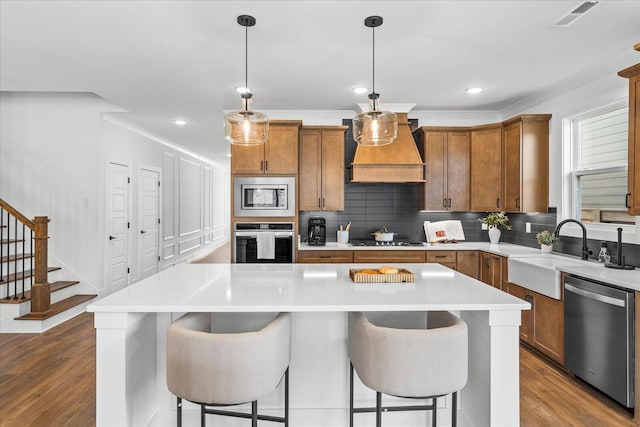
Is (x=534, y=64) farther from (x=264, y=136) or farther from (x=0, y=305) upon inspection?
(x=0, y=305)

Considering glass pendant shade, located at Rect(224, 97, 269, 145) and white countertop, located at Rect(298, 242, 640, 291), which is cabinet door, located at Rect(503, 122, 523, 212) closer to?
white countertop, located at Rect(298, 242, 640, 291)

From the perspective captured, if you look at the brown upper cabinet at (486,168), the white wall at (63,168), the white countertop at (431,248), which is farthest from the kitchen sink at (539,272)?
the white wall at (63,168)

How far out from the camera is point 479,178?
471 cm

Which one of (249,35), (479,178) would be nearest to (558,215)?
(479,178)

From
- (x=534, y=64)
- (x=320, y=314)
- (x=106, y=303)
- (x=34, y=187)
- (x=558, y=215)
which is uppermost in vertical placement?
(x=534, y=64)

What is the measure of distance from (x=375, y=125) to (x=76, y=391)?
2.80 meters

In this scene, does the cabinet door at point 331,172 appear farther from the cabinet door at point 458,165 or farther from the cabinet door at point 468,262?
A: the cabinet door at point 468,262

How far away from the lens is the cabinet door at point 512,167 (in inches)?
169

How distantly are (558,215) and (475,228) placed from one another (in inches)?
44.4

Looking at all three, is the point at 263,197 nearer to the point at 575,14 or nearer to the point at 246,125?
the point at 246,125

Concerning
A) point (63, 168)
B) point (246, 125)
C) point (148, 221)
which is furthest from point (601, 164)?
point (148, 221)

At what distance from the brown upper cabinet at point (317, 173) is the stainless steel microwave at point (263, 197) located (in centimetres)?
20

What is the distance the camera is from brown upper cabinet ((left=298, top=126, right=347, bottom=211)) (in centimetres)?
473

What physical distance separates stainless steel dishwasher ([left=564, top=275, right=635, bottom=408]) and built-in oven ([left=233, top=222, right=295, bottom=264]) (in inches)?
107
